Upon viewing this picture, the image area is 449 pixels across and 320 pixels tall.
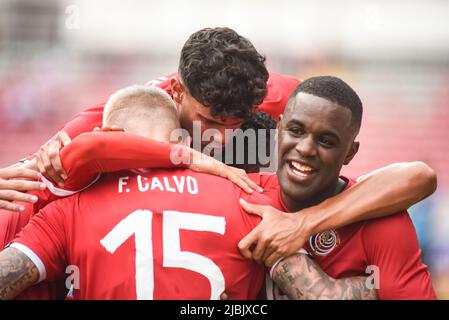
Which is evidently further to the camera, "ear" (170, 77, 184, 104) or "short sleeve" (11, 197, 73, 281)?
"ear" (170, 77, 184, 104)

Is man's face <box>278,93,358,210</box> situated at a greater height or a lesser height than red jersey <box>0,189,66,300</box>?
greater

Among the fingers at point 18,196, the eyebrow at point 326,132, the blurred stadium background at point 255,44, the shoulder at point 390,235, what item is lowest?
the blurred stadium background at point 255,44

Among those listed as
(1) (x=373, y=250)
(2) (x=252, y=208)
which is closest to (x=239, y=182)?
(2) (x=252, y=208)

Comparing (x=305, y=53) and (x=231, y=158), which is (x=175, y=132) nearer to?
(x=231, y=158)

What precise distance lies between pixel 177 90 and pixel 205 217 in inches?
39.7

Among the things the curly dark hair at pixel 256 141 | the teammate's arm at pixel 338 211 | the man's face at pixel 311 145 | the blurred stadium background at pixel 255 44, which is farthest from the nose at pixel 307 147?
the blurred stadium background at pixel 255 44

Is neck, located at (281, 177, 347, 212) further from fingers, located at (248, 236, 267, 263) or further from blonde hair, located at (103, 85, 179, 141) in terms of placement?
blonde hair, located at (103, 85, 179, 141)

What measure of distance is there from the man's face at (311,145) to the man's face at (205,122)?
449 millimetres

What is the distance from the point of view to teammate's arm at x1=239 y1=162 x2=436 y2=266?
260cm

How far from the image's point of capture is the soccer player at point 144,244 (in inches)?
98.3

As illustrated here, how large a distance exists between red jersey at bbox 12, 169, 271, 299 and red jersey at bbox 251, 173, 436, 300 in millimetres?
287

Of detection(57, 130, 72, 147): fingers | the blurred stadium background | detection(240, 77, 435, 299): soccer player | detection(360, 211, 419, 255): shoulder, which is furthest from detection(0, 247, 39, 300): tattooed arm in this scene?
the blurred stadium background

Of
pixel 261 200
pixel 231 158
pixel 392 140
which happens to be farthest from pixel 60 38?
pixel 261 200

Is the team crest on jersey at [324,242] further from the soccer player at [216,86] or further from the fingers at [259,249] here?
the soccer player at [216,86]
